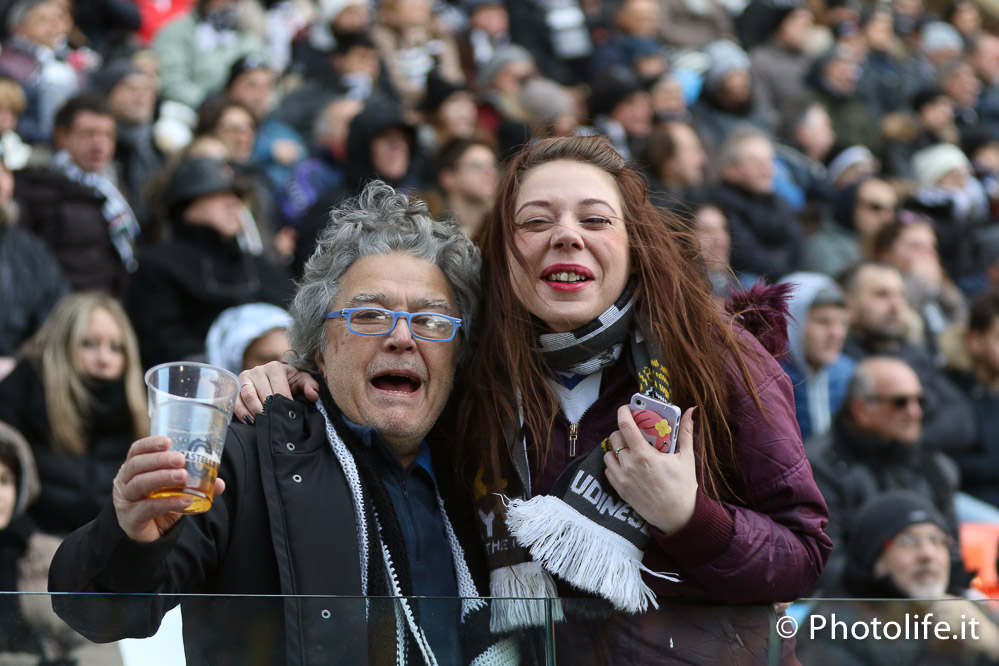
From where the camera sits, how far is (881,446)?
20.3 feet

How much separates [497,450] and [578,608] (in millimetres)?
541

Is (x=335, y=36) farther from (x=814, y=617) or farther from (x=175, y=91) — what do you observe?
(x=814, y=617)

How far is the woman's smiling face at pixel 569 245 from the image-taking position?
3.09 meters

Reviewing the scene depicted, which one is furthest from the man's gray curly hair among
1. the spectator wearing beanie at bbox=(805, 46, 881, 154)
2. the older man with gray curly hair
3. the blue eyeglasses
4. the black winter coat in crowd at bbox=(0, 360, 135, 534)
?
the spectator wearing beanie at bbox=(805, 46, 881, 154)

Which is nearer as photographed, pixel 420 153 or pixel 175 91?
pixel 420 153

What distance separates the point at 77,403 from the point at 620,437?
3226mm

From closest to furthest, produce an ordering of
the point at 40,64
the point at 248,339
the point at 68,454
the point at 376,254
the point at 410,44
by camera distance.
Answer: the point at 376,254 < the point at 68,454 < the point at 248,339 < the point at 40,64 < the point at 410,44

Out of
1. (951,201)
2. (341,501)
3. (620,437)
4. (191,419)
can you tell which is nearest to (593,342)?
(620,437)

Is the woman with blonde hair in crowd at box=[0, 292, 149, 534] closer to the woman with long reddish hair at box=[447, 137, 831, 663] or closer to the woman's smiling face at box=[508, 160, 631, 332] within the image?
the woman with long reddish hair at box=[447, 137, 831, 663]

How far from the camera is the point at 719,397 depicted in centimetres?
293

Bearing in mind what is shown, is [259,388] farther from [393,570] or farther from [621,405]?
[621,405]

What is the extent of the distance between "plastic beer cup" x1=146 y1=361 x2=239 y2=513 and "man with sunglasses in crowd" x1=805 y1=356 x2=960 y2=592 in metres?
4.14

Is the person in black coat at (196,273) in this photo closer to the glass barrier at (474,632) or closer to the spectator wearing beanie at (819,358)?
the spectator wearing beanie at (819,358)

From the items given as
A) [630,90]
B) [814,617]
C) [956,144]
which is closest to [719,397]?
[814,617]
